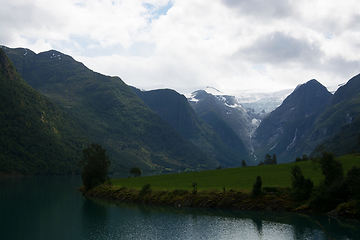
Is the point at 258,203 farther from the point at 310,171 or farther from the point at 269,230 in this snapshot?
the point at 310,171

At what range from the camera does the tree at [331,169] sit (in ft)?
210

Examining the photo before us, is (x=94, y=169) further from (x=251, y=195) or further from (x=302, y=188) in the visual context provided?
(x=302, y=188)

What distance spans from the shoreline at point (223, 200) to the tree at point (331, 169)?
26.0ft

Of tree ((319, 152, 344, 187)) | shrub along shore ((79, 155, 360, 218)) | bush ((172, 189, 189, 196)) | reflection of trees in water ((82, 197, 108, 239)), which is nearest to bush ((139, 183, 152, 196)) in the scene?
shrub along shore ((79, 155, 360, 218))

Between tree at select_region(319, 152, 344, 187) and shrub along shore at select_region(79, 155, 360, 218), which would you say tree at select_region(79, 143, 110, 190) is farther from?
tree at select_region(319, 152, 344, 187)

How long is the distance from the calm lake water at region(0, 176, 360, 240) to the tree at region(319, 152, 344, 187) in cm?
1050

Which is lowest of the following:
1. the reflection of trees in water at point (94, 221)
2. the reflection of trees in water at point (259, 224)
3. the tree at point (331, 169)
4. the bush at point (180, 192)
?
the reflection of trees in water at point (94, 221)

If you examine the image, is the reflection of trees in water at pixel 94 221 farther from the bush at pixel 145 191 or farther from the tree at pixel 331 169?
the tree at pixel 331 169

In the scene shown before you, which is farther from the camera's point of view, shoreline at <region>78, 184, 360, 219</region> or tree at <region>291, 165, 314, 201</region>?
tree at <region>291, 165, 314, 201</region>

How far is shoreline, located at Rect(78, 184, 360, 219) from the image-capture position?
64.8 metres

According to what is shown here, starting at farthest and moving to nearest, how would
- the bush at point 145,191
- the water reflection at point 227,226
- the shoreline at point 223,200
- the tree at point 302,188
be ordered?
the bush at point 145,191, the tree at point 302,188, the shoreline at point 223,200, the water reflection at point 227,226

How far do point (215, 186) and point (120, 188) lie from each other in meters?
40.1

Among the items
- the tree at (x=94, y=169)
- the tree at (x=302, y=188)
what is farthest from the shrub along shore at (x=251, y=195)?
the tree at (x=94, y=169)

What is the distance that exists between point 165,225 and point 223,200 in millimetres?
24324
